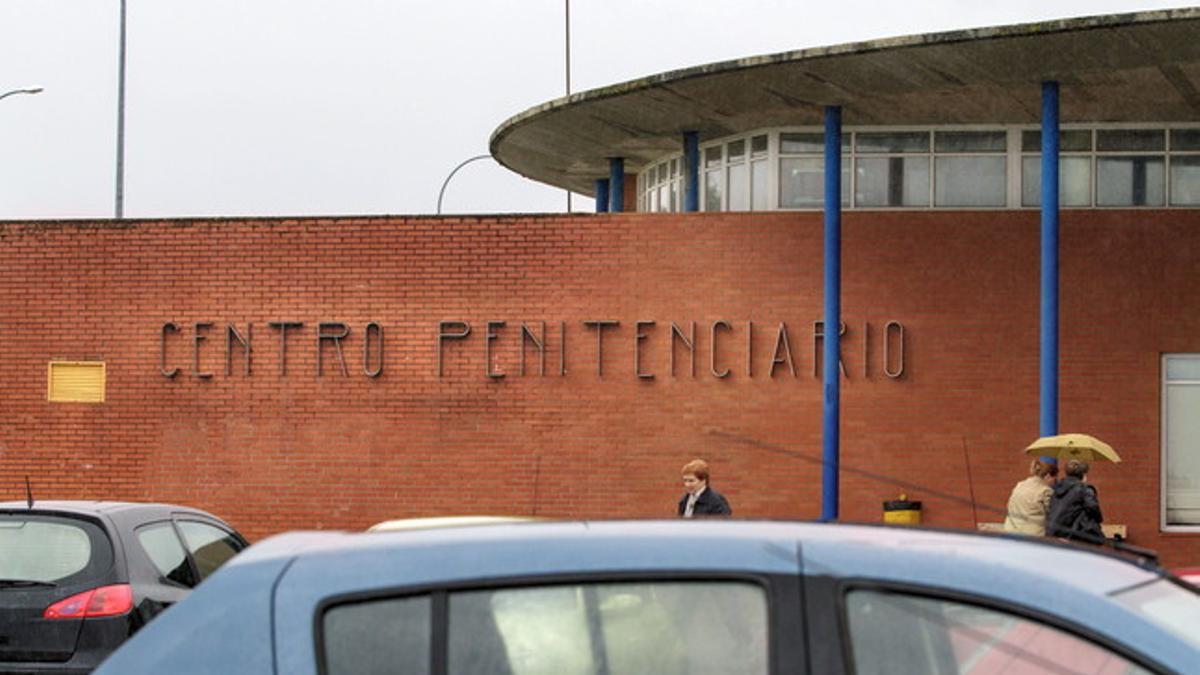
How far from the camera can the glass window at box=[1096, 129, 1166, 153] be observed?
23.2 m

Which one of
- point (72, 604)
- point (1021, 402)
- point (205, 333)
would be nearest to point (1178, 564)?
point (1021, 402)

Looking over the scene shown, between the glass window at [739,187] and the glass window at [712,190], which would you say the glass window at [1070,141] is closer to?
the glass window at [739,187]

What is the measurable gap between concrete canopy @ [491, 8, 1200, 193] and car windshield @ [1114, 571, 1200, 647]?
15.8 metres

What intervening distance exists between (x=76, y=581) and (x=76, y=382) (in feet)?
46.9

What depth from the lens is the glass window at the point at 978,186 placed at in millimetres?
23531

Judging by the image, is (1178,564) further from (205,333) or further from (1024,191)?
(205,333)

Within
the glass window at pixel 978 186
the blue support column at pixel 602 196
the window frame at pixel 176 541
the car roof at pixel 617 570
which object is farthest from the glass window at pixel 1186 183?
the car roof at pixel 617 570

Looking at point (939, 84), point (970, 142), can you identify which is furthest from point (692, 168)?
point (939, 84)

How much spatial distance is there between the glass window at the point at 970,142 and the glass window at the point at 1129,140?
3.69ft

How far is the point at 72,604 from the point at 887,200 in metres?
14.8

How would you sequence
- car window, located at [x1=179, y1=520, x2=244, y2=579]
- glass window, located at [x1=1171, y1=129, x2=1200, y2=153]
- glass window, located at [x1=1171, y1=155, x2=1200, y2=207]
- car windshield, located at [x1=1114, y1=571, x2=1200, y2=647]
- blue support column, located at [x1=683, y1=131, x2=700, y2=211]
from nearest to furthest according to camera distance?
car windshield, located at [x1=1114, y1=571, x2=1200, y2=647] → car window, located at [x1=179, y1=520, x2=244, y2=579] → glass window, located at [x1=1171, y1=155, x2=1200, y2=207] → glass window, located at [x1=1171, y1=129, x2=1200, y2=153] → blue support column, located at [x1=683, y1=131, x2=700, y2=211]

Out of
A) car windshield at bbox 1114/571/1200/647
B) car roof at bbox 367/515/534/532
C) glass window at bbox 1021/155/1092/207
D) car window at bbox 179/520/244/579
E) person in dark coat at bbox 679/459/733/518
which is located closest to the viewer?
car windshield at bbox 1114/571/1200/647

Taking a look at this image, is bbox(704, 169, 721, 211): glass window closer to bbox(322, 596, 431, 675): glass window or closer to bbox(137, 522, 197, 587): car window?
bbox(137, 522, 197, 587): car window

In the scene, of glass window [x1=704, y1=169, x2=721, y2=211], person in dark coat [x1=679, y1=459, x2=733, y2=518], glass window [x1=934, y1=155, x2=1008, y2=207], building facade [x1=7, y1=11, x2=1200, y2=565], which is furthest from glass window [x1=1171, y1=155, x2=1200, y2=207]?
person in dark coat [x1=679, y1=459, x2=733, y2=518]
